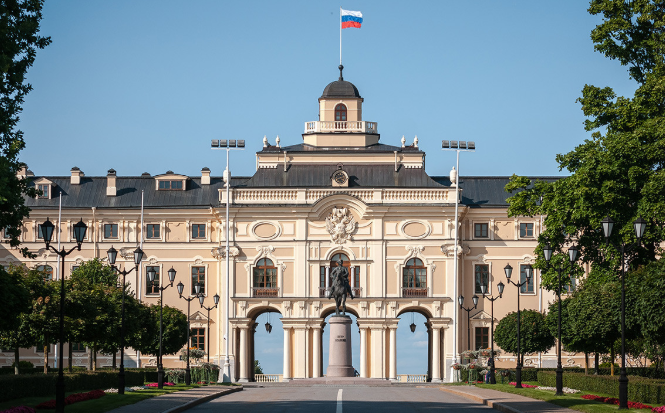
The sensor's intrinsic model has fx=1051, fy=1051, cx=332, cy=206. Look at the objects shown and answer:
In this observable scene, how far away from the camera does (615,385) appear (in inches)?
1588

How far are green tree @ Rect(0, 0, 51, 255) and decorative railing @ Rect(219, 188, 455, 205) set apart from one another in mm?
47559

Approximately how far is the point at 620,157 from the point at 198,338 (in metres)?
45.7

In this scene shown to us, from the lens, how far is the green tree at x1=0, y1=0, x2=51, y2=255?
33.5 m

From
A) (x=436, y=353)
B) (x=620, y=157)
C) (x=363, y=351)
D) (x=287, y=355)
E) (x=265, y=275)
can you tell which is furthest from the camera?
(x=265, y=275)

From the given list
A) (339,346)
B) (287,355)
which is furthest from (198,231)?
(339,346)

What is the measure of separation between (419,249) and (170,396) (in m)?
44.1

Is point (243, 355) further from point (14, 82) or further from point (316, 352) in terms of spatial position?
point (14, 82)

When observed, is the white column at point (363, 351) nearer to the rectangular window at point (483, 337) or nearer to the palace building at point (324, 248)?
the palace building at point (324, 248)

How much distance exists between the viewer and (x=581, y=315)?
51.6 metres

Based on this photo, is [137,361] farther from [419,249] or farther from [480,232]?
[480,232]

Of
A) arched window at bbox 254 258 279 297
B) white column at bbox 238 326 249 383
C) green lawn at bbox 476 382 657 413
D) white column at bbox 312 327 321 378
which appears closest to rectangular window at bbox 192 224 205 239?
arched window at bbox 254 258 279 297

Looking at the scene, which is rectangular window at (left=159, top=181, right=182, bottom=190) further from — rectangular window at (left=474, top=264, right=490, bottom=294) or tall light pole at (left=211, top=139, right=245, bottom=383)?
rectangular window at (left=474, top=264, right=490, bottom=294)

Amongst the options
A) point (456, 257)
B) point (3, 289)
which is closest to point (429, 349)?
point (456, 257)

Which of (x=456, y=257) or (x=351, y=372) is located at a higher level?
(x=456, y=257)
